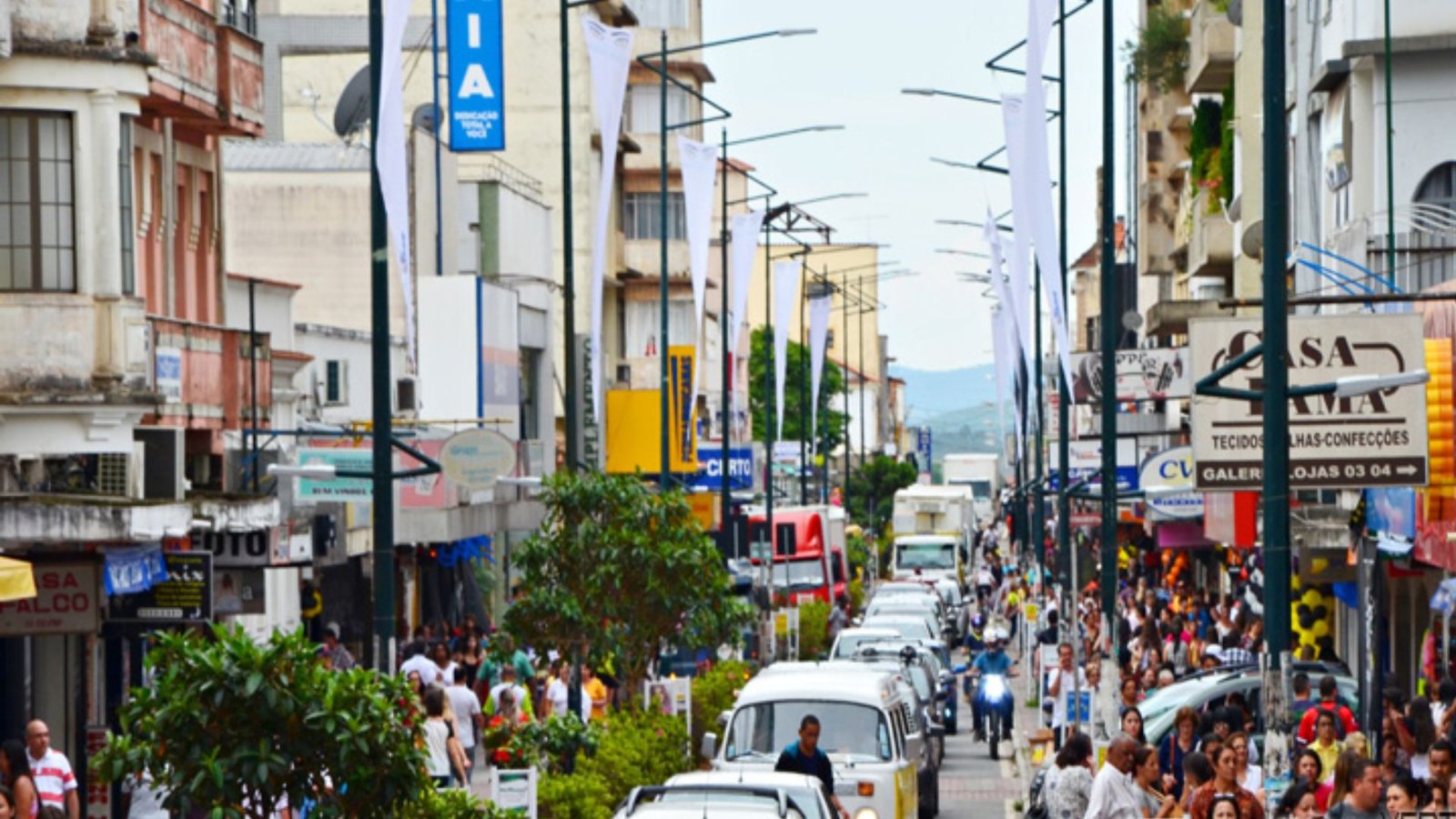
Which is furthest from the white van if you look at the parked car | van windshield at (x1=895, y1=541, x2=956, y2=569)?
van windshield at (x1=895, y1=541, x2=956, y2=569)

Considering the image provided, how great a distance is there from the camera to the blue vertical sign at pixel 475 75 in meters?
37.5

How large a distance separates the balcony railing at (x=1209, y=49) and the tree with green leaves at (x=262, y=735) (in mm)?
36686

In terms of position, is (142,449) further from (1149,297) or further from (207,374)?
(1149,297)

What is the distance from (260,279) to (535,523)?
13667 mm

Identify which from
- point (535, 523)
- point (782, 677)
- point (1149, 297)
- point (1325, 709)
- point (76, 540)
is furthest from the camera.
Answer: point (1149, 297)

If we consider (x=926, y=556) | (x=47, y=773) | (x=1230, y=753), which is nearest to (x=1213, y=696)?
(x=1230, y=753)

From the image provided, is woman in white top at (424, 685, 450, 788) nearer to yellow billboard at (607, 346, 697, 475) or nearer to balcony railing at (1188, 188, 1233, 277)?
balcony railing at (1188, 188, 1233, 277)

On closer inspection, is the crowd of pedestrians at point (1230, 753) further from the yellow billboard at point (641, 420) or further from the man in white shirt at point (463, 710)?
the yellow billboard at point (641, 420)

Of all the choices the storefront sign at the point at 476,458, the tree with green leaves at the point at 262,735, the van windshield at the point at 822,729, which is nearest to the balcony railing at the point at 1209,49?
the storefront sign at the point at 476,458

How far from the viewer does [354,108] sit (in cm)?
5216

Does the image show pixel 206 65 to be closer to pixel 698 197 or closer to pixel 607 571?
pixel 607 571

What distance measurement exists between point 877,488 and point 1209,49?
7309 cm

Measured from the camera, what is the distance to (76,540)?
22.6m

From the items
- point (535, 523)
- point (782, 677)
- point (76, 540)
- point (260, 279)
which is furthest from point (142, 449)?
point (535, 523)
